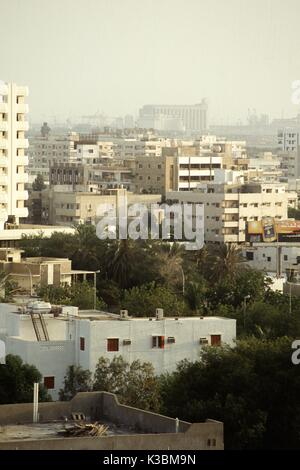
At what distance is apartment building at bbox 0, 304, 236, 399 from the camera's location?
27.9 metres

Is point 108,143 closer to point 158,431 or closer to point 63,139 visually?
point 63,139

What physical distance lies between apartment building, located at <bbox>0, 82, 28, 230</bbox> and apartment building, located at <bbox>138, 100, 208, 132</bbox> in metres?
97.5

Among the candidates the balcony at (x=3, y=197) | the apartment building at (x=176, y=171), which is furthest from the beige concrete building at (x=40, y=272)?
the apartment building at (x=176, y=171)

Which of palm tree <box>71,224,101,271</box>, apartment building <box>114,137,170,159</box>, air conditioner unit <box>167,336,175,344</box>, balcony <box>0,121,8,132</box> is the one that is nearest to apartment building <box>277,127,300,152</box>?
apartment building <box>114,137,170,159</box>

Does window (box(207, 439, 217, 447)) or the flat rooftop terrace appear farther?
the flat rooftop terrace

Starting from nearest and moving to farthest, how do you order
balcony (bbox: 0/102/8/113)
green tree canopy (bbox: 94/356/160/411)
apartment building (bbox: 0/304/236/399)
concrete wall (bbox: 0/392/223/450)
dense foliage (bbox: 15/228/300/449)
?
concrete wall (bbox: 0/392/223/450)
dense foliage (bbox: 15/228/300/449)
green tree canopy (bbox: 94/356/160/411)
apartment building (bbox: 0/304/236/399)
balcony (bbox: 0/102/8/113)

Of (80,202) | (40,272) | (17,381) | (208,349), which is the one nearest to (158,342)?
(208,349)

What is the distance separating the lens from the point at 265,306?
33469 millimetres

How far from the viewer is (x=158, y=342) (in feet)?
92.8

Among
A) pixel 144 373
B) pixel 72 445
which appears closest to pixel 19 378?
pixel 144 373

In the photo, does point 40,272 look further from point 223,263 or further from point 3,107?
point 3,107

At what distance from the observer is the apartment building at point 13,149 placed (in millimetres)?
56812

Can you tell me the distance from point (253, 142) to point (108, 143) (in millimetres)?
30499

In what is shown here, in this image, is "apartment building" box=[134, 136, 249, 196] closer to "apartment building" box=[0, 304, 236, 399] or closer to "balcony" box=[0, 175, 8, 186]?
"balcony" box=[0, 175, 8, 186]
